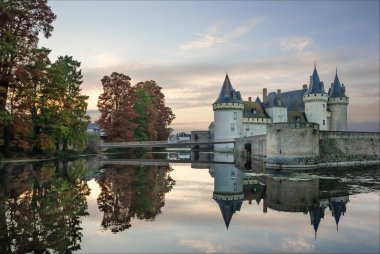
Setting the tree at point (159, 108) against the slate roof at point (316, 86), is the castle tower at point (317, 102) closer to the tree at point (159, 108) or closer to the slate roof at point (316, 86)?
the slate roof at point (316, 86)

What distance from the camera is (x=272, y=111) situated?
4962 cm

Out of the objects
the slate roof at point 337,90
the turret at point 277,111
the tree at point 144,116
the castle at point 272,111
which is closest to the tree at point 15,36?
the tree at point 144,116

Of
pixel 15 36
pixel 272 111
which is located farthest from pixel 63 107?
pixel 272 111

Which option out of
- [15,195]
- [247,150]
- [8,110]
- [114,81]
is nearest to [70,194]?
[15,195]

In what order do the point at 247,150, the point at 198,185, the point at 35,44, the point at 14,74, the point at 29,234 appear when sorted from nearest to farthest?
the point at 29,234 < the point at 198,185 < the point at 14,74 < the point at 35,44 < the point at 247,150

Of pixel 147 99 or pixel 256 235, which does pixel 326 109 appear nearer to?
pixel 147 99

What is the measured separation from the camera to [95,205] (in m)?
11.4

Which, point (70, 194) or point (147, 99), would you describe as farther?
point (147, 99)

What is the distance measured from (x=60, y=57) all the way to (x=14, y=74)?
922 cm

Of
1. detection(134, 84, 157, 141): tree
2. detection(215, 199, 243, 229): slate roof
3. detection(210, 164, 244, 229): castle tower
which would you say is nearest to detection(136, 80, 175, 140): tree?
detection(134, 84, 157, 141): tree

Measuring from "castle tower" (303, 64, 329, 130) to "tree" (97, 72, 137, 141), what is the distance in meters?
22.6

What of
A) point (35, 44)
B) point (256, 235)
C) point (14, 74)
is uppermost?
point (35, 44)

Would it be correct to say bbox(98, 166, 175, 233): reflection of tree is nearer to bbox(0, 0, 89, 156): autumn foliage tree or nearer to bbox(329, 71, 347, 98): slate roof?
bbox(0, 0, 89, 156): autumn foliage tree

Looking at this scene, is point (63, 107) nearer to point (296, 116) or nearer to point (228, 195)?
point (228, 195)
